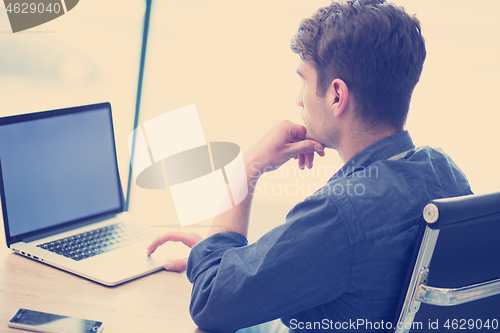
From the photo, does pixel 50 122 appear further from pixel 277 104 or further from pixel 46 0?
pixel 277 104

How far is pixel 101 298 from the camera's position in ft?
3.04

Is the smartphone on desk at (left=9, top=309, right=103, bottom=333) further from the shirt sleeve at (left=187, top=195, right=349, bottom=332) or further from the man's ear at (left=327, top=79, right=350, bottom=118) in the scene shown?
the man's ear at (left=327, top=79, right=350, bottom=118)

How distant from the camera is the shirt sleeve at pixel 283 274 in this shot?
74cm

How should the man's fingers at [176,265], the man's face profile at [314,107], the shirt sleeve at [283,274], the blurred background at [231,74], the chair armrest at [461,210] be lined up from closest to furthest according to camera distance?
the chair armrest at [461,210]
the shirt sleeve at [283,274]
the man's face profile at [314,107]
the man's fingers at [176,265]
the blurred background at [231,74]

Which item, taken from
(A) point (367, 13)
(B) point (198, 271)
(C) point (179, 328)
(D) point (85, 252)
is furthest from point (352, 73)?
(D) point (85, 252)

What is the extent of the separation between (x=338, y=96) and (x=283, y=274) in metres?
0.40

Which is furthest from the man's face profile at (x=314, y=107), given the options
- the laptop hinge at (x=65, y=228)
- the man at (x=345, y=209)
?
the laptop hinge at (x=65, y=228)

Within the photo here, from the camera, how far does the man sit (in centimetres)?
75

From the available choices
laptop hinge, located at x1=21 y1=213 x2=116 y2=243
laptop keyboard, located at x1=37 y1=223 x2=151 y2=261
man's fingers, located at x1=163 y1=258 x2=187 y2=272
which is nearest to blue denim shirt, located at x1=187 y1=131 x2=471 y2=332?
man's fingers, located at x1=163 y1=258 x2=187 y2=272

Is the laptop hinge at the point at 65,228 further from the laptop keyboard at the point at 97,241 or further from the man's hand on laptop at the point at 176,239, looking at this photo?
the man's hand on laptop at the point at 176,239

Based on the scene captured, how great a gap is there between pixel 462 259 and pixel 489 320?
0.62ft

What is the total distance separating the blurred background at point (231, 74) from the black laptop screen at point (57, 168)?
7.3 inches

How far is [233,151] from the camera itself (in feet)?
7.13

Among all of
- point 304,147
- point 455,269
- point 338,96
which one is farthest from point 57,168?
point 455,269
